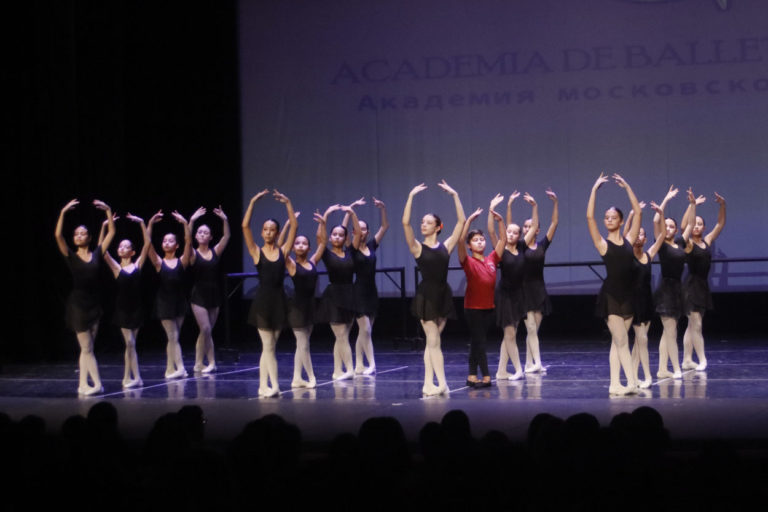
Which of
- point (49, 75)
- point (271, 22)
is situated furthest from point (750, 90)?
point (49, 75)

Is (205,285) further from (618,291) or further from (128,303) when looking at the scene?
(618,291)

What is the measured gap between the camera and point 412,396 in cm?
785

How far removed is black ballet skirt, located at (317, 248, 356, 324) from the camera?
30.7 ft

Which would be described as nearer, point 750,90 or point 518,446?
point 518,446

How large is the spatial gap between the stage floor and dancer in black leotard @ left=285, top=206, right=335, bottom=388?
211 mm

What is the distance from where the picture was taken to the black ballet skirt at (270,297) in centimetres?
810

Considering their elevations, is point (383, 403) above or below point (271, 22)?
below

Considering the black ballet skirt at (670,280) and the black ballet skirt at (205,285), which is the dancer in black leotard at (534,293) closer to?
the black ballet skirt at (670,280)

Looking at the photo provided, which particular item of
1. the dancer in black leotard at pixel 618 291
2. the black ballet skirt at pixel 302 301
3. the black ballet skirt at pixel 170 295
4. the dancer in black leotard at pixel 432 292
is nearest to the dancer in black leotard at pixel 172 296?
the black ballet skirt at pixel 170 295

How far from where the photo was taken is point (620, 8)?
11719mm

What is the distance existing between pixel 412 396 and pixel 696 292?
3.14 metres

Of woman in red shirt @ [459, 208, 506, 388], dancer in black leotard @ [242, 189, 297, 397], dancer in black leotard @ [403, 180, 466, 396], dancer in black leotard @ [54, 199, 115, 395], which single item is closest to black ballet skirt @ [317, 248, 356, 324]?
dancer in black leotard @ [242, 189, 297, 397]

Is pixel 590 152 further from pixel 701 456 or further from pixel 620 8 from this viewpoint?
pixel 701 456

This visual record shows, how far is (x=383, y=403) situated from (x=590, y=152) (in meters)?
5.94
